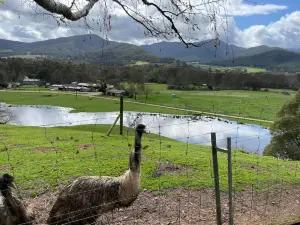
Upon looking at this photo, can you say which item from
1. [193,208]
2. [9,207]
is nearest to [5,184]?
[9,207]

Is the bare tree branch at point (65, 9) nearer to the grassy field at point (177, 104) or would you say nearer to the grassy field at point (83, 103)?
the grassy field at point (177, 104)

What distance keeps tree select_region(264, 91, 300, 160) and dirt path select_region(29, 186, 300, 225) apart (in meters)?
16.6

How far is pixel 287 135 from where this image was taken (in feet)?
82.0

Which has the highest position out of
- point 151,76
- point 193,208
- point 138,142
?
point 151,76

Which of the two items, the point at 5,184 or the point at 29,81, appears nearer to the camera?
the point at 5,184

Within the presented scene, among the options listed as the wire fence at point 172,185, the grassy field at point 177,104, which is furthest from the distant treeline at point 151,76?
the wire fence at point 172,185

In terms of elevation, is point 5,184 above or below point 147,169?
above

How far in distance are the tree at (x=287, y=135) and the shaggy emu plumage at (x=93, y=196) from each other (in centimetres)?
2050

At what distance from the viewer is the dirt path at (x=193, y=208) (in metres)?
6.89

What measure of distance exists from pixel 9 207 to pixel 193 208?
4.03 m

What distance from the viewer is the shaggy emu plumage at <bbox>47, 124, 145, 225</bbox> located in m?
5.60

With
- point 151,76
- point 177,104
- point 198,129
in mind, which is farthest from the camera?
point 151,76

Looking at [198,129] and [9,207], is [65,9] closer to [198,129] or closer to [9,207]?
[9,207]

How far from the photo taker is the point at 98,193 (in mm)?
5648
